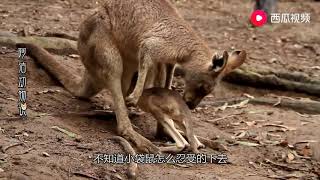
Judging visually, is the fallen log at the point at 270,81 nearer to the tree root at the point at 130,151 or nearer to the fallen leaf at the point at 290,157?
the fallen leaf at the point at 290,157

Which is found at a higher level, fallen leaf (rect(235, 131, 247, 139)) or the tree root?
the tree root

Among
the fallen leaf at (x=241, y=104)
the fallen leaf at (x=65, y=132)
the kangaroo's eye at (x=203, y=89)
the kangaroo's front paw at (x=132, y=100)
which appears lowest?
the fallen leaf at (x=241, y=104)

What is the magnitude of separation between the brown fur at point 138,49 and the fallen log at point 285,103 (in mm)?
1874

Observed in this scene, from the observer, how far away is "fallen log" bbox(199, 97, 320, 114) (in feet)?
25.6

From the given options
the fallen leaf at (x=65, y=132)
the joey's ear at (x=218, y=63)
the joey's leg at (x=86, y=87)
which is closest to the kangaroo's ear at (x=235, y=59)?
the joey's ear at (x=218, y=63)

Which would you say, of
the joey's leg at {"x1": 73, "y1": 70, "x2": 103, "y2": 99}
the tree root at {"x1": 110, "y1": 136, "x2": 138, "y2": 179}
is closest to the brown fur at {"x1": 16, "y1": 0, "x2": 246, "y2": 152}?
the tree root at {"x1": 110, "y1": 136, "x2": 138, "y2": 179}

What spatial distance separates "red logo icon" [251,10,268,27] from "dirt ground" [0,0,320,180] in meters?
0.97

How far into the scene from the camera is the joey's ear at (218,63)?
5.61 meters

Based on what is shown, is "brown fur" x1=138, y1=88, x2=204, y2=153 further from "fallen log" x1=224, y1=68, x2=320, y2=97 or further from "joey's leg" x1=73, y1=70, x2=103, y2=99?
"fallen log" x1=224, y1=68, x2=320, y2=97

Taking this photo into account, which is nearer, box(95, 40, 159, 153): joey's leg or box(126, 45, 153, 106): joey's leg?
box(126, 45, 153, 106): joey's leg

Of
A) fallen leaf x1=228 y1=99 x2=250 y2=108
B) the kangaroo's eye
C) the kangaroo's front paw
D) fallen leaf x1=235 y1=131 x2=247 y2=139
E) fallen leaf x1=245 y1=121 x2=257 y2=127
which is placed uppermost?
the kangaroo's eye

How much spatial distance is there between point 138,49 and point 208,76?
2.37ft

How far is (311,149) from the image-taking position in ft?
20.5

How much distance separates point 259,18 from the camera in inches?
469
